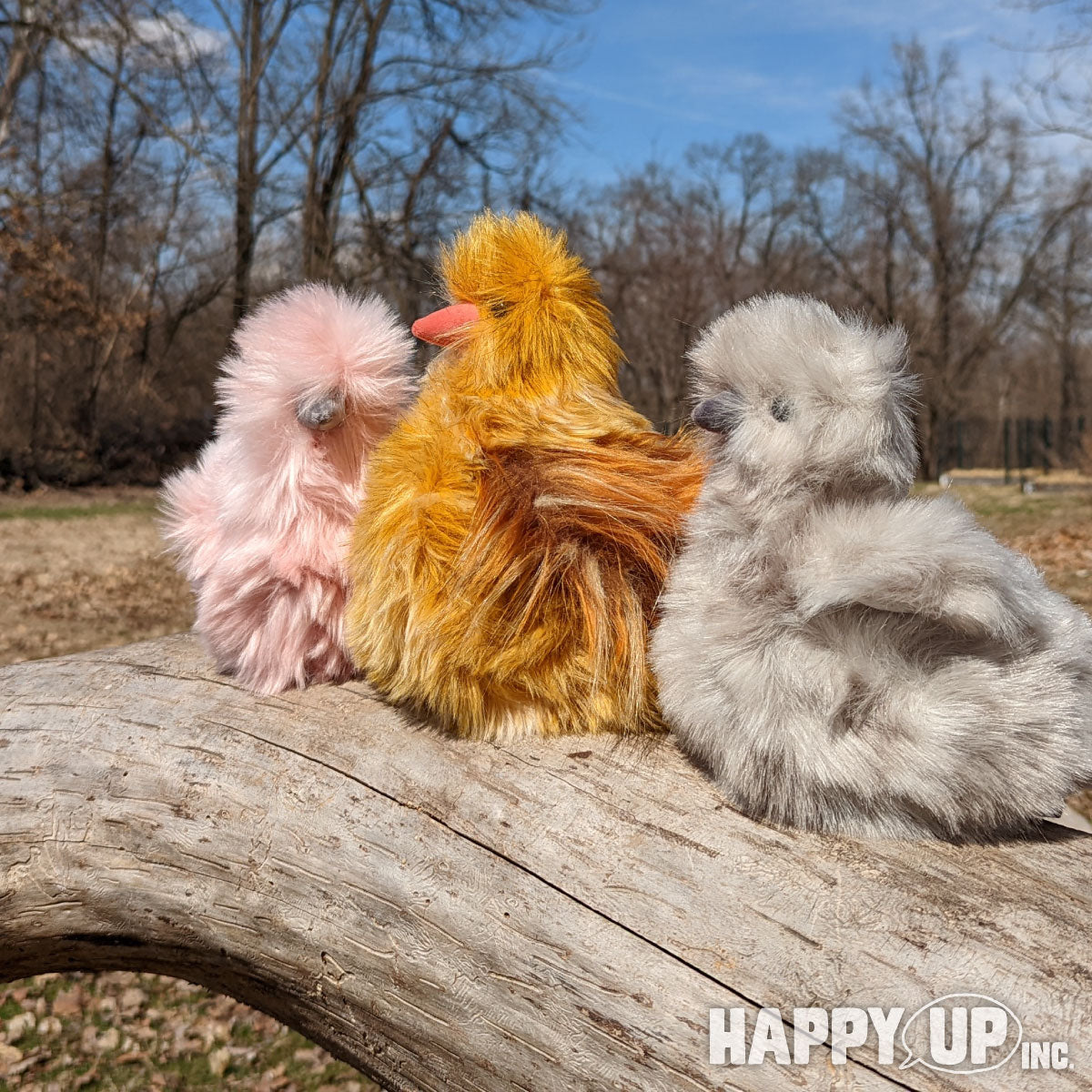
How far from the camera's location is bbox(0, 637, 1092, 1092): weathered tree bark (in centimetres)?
127

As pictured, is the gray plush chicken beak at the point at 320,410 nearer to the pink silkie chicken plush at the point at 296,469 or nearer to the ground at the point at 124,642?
the pink silkie chicken plush at the point at 296,469

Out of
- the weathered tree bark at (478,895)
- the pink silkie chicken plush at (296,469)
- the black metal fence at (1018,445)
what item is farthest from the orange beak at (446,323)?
the black metal fence at (1018,445)

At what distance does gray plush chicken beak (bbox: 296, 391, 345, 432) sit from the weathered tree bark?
0.58 metres

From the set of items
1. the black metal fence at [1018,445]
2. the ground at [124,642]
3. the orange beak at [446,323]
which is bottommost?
the ground at [124,642]

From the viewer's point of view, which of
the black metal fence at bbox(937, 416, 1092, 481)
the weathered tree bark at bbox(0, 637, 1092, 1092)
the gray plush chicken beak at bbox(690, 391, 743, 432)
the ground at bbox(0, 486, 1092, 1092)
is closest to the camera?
the weathered tree bark at bbox(0, 637, 1092, 1092)

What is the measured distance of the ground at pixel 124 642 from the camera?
3.18 meters

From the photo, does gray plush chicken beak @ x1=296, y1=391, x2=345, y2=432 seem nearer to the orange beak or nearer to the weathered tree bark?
the orange beak

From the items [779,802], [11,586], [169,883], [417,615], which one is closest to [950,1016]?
[779,802]

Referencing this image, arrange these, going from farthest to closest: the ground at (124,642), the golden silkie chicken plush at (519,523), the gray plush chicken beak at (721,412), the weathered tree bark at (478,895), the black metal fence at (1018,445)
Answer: the black metal fence at (1018,445) → the ground at (124,642) → the golden silkie chicken plush at (519,523) → the gray plush chicken beak at (721,412) → the weathered tree bark at (478,895)

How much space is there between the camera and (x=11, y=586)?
757cm

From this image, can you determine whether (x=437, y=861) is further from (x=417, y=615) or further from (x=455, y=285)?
(x=455, y=285)

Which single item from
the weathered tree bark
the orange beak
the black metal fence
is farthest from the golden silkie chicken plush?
the black metal fence

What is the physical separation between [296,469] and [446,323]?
434 millimetres

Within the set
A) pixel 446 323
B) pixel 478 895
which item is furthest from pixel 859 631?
pixel 446 323
